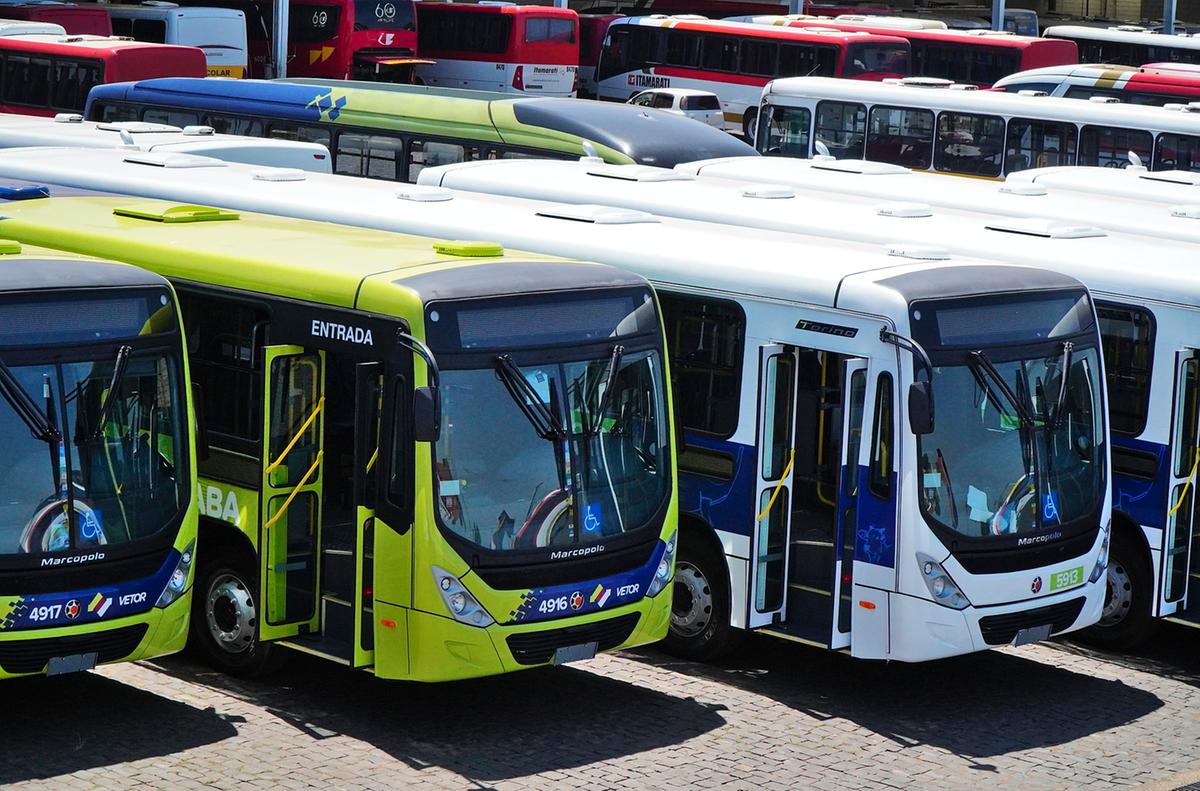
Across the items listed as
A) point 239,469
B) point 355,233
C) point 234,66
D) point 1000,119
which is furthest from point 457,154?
point 234,66

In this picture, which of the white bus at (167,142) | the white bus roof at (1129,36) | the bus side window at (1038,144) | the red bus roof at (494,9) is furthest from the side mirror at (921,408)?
the red bus roof at (494,9)

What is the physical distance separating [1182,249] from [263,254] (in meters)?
5.61

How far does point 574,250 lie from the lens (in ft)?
37.3

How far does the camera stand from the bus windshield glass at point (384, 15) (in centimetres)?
3872

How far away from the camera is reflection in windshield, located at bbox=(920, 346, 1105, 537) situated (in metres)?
9.65

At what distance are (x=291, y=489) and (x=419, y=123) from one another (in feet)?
36.3

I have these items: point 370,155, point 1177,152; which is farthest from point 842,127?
point 370,155

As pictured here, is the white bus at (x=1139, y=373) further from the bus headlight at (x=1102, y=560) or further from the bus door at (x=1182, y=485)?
the bus headlight at (x=1102, y=560)

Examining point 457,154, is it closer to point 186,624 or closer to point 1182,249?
point 1182,249

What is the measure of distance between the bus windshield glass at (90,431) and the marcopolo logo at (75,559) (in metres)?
0.05

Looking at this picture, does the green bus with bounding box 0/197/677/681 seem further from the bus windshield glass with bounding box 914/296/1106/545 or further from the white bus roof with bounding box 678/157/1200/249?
the white bus roof with bounding box 678/157/1200/249

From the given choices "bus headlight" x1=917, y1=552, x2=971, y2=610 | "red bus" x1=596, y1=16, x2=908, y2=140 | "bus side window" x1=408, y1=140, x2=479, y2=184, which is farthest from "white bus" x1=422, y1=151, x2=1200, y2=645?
"red bus" x1=596, y1=16, x2=908, y2=140

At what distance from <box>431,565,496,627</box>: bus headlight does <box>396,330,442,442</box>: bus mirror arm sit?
658 millimetres

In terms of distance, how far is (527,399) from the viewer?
9016 mm
